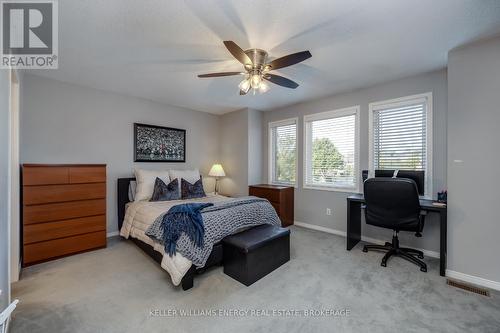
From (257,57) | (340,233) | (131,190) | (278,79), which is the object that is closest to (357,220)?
(340,233)

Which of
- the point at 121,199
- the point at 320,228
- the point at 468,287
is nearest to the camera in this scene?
the point at 468,287

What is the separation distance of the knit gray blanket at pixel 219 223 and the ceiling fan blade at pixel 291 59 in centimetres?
166

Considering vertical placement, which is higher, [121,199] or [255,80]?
[255,80]

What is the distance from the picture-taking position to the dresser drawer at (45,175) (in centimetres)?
254

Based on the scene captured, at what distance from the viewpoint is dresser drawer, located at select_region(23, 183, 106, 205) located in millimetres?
2569

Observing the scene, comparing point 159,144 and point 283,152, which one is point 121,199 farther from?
point 283,152

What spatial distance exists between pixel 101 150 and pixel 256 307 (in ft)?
10.9

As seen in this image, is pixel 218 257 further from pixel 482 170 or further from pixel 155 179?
pixel 482 170

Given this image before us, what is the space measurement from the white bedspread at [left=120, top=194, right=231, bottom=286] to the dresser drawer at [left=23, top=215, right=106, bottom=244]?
0.34m

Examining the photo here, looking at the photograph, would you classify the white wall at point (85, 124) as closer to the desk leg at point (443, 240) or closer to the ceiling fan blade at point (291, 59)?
the ceiling fan blade at point (291, 59)

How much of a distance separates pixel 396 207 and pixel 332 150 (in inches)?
63.9

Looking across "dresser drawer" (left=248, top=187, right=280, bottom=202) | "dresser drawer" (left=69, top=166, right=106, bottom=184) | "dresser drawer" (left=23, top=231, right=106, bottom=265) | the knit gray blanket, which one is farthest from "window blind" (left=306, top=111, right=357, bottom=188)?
"dresser drawer" (left=23, top=231, right=106, bottom=265)

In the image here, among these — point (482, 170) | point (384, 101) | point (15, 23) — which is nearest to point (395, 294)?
point (482, 170)

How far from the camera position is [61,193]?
277cm
